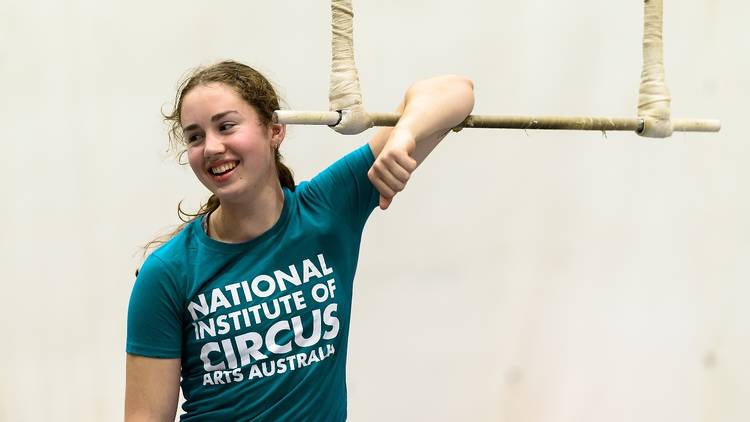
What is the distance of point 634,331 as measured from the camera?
1.79 metres

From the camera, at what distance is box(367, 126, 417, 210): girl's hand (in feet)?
2.84

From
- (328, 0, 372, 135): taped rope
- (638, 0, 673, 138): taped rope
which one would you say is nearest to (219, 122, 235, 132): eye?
(328, 0, 372, 135): taped rope

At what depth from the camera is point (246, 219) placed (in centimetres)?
98

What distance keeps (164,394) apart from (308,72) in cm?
78

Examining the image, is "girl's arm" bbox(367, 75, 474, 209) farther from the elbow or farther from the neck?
the neck

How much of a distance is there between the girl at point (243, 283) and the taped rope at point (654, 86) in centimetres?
25

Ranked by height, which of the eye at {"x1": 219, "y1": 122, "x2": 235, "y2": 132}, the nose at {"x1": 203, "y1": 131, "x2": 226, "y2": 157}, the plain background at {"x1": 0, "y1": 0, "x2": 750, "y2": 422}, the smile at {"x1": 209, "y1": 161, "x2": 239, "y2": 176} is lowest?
the plain background at {"x1": 0, "y1": 0, "x2": 750, "y2": 422}

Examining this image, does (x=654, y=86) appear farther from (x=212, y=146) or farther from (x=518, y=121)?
(x=212, y=146)

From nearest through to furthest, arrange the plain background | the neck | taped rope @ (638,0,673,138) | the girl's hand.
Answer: the girl's hand < the neck < taped rope @ (638,0,673,138) < the plain background

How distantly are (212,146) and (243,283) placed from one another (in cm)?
16

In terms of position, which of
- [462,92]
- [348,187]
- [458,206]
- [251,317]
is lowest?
[458,206]

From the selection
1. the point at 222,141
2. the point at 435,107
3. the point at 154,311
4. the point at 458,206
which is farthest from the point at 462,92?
the point at 458,206

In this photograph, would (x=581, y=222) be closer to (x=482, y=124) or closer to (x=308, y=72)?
(x=308, y=72)

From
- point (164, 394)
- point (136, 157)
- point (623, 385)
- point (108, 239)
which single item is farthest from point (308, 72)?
point (623, 385)
